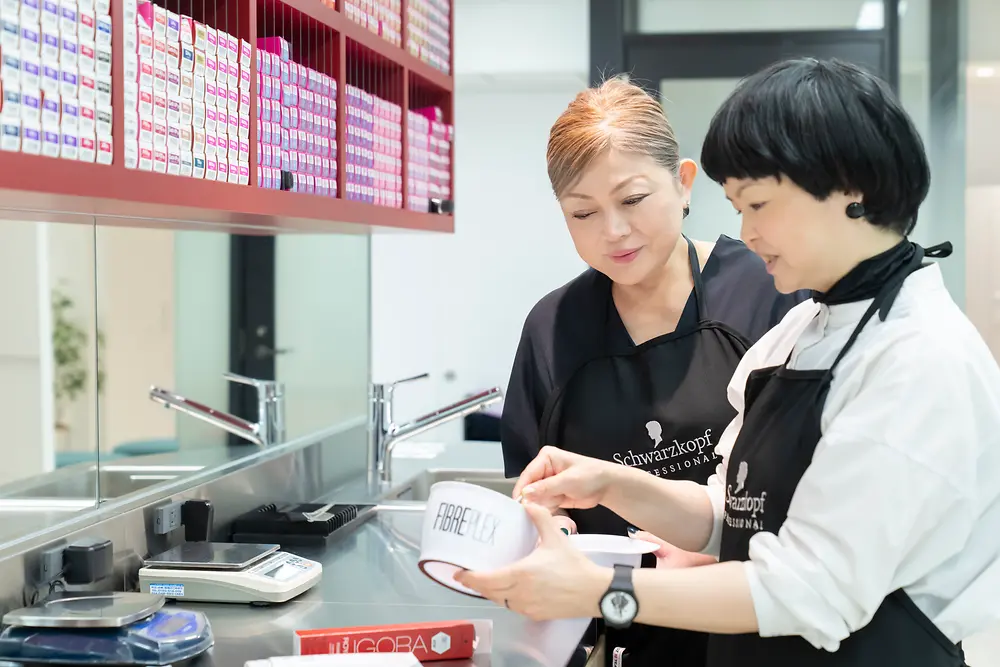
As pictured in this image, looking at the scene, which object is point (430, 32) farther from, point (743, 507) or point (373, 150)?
point (743, 507)

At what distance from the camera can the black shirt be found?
1.91 m

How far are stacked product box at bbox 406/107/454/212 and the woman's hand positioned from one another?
1.28 m

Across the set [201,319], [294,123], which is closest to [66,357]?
[201,319]

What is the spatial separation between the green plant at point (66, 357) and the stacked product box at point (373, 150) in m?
1.02

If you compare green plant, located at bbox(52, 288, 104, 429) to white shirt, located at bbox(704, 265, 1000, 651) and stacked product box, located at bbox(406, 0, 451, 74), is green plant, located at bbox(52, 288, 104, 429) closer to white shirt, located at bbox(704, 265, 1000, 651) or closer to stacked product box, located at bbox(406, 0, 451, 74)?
stacked product box, located at bbox(406, 0, 451, 74)

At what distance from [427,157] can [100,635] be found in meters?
1.73

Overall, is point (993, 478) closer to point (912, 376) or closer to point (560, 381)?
point (912, 376)

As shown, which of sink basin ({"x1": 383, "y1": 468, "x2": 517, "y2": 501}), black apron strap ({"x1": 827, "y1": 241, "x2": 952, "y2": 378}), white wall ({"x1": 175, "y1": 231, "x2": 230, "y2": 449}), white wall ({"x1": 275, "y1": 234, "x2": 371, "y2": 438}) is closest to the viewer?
black apron strap ({"x1": 827, "y1": 241, "x2": 952, "y2": 378})

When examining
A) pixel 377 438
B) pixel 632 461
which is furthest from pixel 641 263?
pixel 377 438

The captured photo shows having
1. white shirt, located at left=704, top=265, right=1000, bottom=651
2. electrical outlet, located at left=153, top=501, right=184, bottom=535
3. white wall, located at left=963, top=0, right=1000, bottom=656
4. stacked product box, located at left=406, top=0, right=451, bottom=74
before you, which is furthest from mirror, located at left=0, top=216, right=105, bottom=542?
white wall, located at left=963, top=0, right=1000, bottom=656

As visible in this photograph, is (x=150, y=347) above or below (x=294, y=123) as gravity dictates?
below

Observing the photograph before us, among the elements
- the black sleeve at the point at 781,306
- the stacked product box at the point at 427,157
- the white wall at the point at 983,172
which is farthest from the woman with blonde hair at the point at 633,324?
the white wall at the point at 983,172

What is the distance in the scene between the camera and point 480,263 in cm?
668

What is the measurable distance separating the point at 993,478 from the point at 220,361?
3.46 metres
